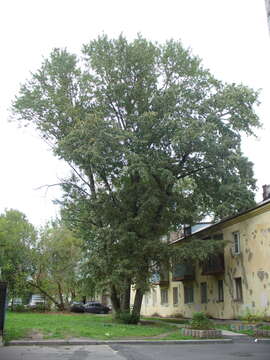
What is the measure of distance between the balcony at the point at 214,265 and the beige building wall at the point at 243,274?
0.39 m

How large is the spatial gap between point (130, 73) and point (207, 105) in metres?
5.62

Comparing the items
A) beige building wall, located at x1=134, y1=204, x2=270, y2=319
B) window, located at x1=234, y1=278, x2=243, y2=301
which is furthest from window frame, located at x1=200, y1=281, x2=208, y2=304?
window, located at x1=234, y1=278, x2=243, y2=301

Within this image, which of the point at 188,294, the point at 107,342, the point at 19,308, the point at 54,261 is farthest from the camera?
the point at 54,261

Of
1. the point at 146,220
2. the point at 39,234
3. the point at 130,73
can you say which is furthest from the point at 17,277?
the point at 130,73

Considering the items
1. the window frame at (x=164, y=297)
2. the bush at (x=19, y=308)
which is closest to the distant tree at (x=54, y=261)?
the bush at (x=19, y=308)

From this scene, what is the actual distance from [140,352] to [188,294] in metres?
25.8

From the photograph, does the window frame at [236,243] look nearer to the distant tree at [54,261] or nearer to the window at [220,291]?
the window at [220,291]

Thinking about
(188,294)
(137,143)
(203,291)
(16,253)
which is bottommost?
(188,294)

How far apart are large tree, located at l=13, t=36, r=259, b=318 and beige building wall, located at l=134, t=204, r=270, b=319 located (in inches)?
73.0

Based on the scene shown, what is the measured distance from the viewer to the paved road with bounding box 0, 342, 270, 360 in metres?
11.8

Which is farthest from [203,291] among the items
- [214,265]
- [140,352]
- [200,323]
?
[140,352]

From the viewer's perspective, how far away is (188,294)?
38.1 meters

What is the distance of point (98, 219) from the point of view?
27516mm

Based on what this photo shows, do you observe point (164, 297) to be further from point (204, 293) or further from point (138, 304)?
point (138, 304)
